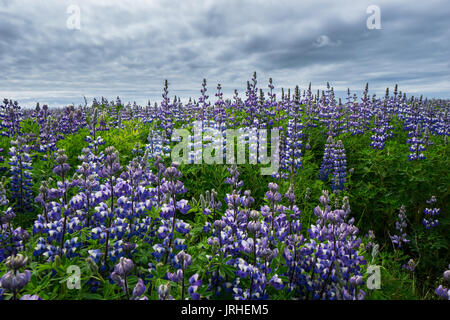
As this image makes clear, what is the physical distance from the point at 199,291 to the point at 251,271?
44 cm

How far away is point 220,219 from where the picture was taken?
13.4 ft

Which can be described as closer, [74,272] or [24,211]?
[74,272]

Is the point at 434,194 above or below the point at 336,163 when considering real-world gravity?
below

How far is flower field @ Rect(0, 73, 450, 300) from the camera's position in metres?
2.17

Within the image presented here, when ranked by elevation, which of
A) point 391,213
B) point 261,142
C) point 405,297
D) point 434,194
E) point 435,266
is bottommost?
point 435,266

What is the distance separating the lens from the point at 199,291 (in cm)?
204

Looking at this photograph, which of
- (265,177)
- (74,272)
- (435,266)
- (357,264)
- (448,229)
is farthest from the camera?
(265,177)

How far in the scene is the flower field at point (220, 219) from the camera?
2.17m

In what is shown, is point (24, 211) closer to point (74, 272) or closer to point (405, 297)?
point (74, 272)

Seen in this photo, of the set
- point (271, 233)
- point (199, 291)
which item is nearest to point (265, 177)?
point (271, 233)
